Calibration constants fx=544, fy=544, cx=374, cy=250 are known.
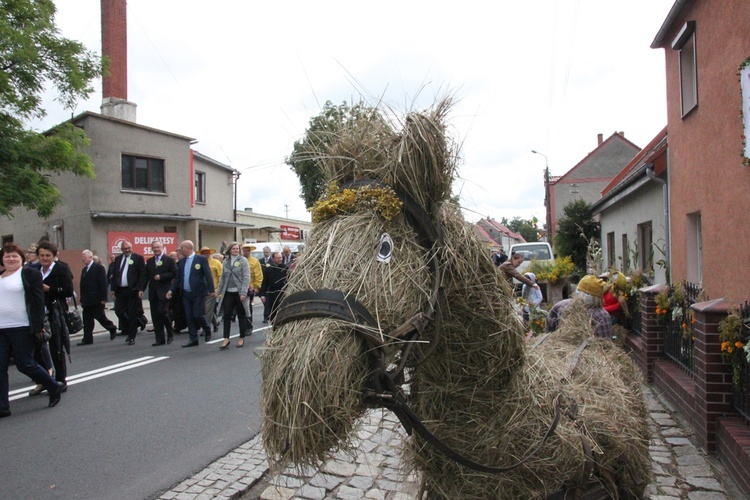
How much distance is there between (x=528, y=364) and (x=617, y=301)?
271 inches

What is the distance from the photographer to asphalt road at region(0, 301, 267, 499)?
420 cm

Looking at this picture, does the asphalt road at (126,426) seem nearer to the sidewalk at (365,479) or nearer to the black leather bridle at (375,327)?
the sidewalk at (365,479)

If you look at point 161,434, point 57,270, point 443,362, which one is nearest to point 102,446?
point 161,434

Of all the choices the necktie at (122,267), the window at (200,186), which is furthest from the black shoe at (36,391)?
the window at (200,186)

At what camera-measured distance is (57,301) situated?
23.7 ft

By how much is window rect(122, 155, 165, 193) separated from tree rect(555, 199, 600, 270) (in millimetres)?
18553

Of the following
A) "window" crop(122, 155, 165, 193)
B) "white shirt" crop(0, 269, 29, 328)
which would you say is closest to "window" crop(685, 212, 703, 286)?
"white shirt" crop(0, 269, 29, 328)

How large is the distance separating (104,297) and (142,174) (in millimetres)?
13933

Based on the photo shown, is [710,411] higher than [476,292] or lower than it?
lower

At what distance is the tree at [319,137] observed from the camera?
7.63 ft

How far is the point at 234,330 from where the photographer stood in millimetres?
12633

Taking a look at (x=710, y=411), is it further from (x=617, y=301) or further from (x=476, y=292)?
(x=617, y=301)

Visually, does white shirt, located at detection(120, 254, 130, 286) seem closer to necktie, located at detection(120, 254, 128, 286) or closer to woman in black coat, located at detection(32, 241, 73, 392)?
necktie, located at detection(120, 254, 128, 286)

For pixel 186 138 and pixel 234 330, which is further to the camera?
pixel 186 138
